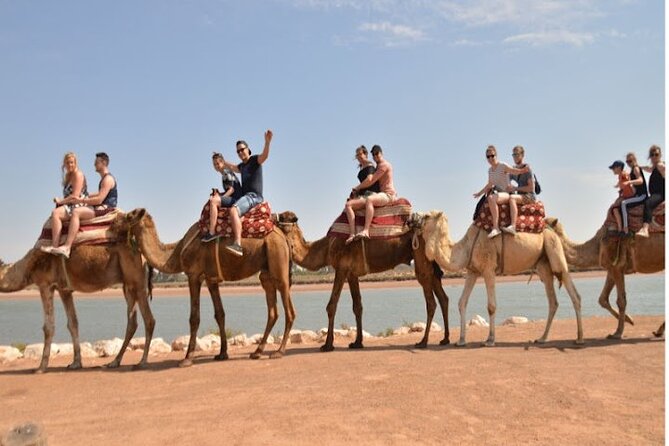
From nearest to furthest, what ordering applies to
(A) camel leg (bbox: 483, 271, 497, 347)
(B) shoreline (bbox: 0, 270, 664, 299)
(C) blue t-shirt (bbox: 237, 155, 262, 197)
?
(C) blue t-shirt (bbox: 237, 155, 262, 197)
(A) camel leg (bbox: 483, 271, 497, 347)
(B) shoreline (bbox: 0, 270, 664, 299)

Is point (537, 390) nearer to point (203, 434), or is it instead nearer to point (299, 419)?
point (299, 419)

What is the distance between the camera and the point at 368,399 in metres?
7.14

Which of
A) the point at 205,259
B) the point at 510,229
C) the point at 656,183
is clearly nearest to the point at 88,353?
the point at 205,259

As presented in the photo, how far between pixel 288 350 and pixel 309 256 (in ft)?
5.49

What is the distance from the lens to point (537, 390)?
296 inches

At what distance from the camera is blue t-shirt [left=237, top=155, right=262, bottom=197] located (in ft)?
34.9

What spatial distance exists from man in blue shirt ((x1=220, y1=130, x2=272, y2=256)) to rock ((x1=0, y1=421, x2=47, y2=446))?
5041mm

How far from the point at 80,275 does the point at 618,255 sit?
8963 mm

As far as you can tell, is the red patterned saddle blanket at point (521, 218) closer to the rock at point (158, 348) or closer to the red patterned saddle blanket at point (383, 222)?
the red patterned saddle blanket at point (383, 222)

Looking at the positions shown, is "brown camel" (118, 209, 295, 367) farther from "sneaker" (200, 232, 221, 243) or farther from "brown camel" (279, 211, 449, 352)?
"brown camel" (279, 211, 449, 352)

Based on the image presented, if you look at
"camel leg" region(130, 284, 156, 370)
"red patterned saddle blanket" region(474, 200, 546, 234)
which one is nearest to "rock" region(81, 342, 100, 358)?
"camel leg" region(130, 284, 156, 370)

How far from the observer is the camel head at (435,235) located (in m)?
11.4

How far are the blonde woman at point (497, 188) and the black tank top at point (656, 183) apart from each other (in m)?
A: 2.21


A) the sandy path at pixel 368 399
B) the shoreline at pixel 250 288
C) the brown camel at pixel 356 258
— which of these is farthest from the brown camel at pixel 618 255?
the shoreline at pixel 250 288
